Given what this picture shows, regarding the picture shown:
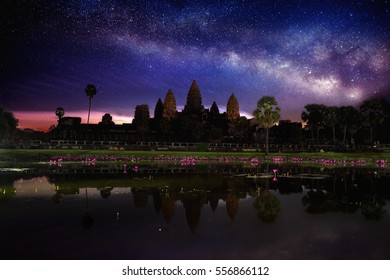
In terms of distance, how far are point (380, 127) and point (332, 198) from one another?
10104 cm

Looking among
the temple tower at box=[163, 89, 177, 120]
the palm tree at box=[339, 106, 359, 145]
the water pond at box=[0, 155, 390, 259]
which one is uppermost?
the temple tower at box=[163, 89, 177, 120]

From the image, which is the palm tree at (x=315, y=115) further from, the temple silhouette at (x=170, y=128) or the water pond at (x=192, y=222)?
the water pond at (x=192, y=222)

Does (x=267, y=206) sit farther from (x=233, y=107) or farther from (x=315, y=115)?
(x=233, y=107)

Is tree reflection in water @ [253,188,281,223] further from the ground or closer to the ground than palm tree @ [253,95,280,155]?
closer to the ground

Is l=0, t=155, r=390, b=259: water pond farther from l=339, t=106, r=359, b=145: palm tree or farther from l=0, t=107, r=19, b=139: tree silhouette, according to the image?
l=339, t=106, r=359, b=145: palm tree

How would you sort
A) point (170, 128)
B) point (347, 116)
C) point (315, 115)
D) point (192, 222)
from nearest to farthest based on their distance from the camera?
point (192, 222) < point (347, 116) < point (315, 115) < point (170, 128)

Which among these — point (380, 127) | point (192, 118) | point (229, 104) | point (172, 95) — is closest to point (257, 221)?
point (192, 118)

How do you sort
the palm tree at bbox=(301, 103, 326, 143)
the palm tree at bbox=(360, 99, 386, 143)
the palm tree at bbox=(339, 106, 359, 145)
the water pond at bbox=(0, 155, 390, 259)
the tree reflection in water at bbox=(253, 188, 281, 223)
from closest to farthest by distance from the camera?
the water pond at bbox=(0, 155, 390, 259)
the tree reflection in water at bbox=(253, 188, 281, 223)
the palm tree at bbox=(360, 99, 386, 143)
the palm tree at bbox=(339, 106, 359, 145)
the palm tree at bbox=(301, 103, 326, 143)

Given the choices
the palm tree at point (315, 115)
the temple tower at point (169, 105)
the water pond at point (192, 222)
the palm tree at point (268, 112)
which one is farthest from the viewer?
the temple tower at point (169, 105)

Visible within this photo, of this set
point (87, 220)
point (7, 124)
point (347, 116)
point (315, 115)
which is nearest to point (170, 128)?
point (315, 115)

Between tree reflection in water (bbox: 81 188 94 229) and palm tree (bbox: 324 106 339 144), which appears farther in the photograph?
palm tree (bbox: 324 106 339 144)

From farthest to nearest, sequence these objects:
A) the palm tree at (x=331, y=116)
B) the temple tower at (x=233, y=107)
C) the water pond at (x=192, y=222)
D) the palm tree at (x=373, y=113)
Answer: the temple tower at (x=233, y=107) < the palm tree at (x=331, y=116) < the palm tree at (x=373, y=113) < the water pond at (x=192, y=222)

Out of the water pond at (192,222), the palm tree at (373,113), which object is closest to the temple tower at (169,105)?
the palm tree at (373,113)

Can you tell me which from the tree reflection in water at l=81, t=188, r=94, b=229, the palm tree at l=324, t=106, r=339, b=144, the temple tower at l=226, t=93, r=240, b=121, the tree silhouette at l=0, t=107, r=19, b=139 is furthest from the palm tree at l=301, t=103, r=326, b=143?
the tree reflection in water at l=81, t=188, r=94, b=229
